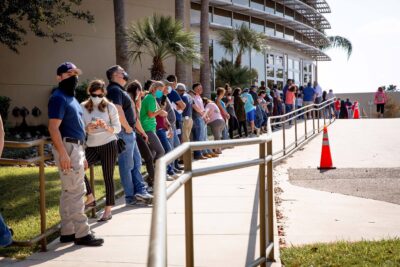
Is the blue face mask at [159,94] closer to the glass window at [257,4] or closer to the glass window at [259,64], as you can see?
the glass window at [259,64]

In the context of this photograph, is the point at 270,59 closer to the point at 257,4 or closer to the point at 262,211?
the point at 257,4

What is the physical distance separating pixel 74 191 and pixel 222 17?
26.4 metres

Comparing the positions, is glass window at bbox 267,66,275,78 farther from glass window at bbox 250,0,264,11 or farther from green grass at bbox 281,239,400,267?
green grass at bbox 281,239,400,267

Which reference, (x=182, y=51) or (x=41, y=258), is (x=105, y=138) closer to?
(x=41, y=258)

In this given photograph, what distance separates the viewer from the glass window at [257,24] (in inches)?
1325

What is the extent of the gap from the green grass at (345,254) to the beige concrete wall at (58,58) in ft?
53.1

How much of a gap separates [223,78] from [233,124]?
31.1 feet

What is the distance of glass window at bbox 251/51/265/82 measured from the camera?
32906 mm

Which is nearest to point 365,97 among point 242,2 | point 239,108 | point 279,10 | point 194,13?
point 279,10

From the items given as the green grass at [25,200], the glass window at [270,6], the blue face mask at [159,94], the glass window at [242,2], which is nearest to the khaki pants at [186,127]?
the green grass at [25,200]

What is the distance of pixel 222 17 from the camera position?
30266mm

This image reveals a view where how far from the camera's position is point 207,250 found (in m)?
4.83

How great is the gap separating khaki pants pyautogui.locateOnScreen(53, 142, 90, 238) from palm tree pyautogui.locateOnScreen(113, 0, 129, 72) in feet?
37.2

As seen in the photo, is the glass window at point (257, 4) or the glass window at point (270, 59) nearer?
the glass window at point (257, 4)
